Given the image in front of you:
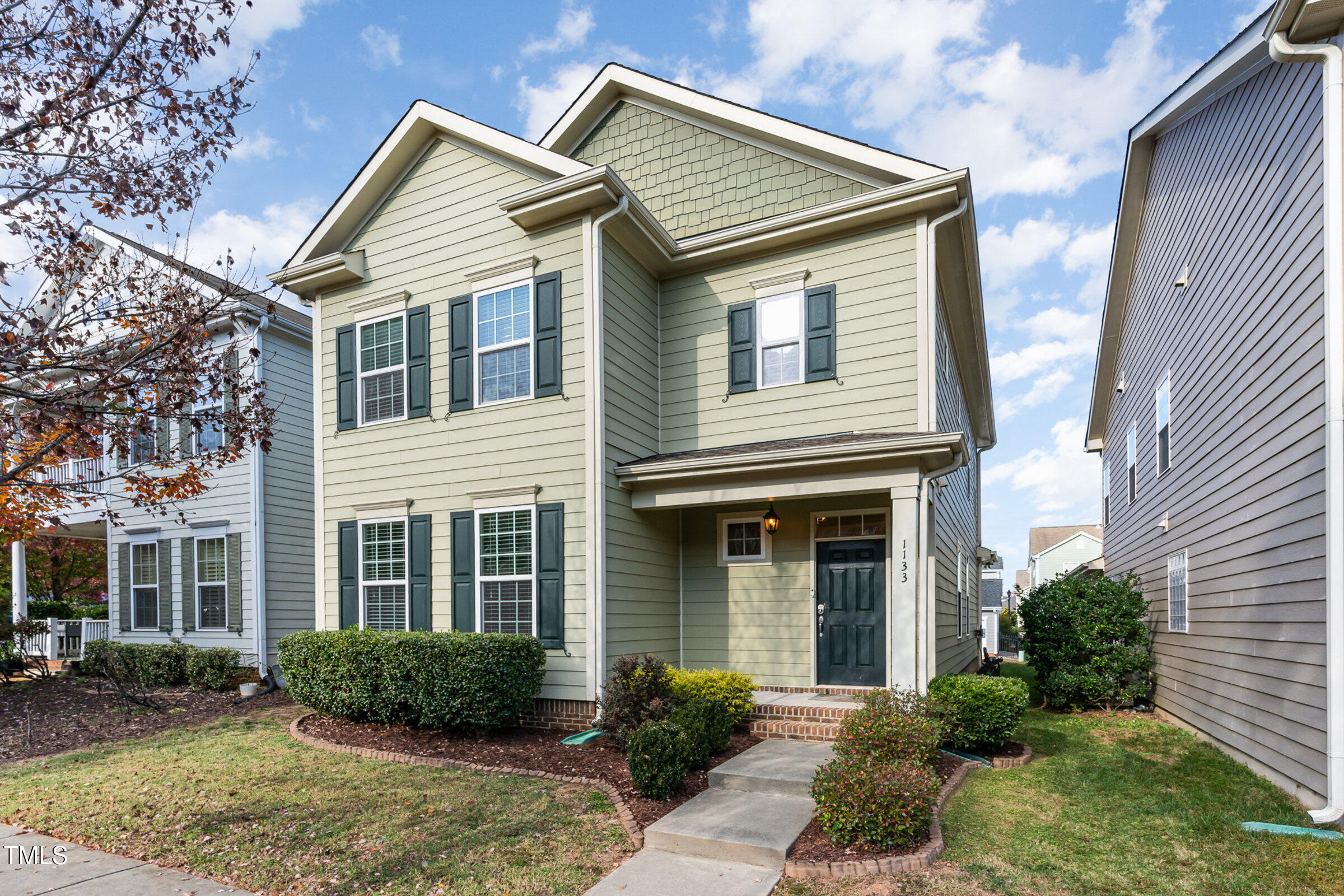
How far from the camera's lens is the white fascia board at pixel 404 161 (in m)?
9.48

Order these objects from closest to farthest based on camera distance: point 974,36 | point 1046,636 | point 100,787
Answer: point 100,787 → point 974,36 → point 1046,636

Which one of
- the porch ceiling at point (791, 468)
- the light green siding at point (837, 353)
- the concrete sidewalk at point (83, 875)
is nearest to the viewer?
the concrete sidewalk at point (83, 875)

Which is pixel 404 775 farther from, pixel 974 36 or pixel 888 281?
pixel 974 36

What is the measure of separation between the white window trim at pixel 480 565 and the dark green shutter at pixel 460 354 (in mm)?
728

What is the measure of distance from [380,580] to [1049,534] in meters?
54.4

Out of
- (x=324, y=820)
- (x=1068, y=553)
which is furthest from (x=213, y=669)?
(x=1068, y=553)

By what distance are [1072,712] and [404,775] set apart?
917 centimetres

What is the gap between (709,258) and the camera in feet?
33.2

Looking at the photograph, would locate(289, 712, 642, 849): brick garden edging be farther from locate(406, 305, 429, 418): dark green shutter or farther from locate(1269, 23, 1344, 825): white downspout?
locate(1269, 23, 1344, 825): white downspout

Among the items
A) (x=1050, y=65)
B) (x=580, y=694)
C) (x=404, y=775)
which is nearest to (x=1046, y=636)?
(x=580, y=694)

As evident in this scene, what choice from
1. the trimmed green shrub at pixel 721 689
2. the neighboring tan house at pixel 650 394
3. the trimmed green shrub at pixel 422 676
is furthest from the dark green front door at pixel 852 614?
the trimmed green shrub at pixel 422 676

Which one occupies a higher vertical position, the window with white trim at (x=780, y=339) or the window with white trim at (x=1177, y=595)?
the window with white trim at (x=780, y=339)

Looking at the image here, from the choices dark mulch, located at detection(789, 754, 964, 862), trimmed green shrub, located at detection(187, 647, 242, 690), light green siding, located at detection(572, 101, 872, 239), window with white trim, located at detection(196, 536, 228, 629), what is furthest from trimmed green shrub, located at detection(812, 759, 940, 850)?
window with white trim, located at detection(196, 536, 228, 629)

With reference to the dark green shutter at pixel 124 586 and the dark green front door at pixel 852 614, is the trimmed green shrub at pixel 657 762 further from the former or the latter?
the dark green shutter at pixel 124 586
